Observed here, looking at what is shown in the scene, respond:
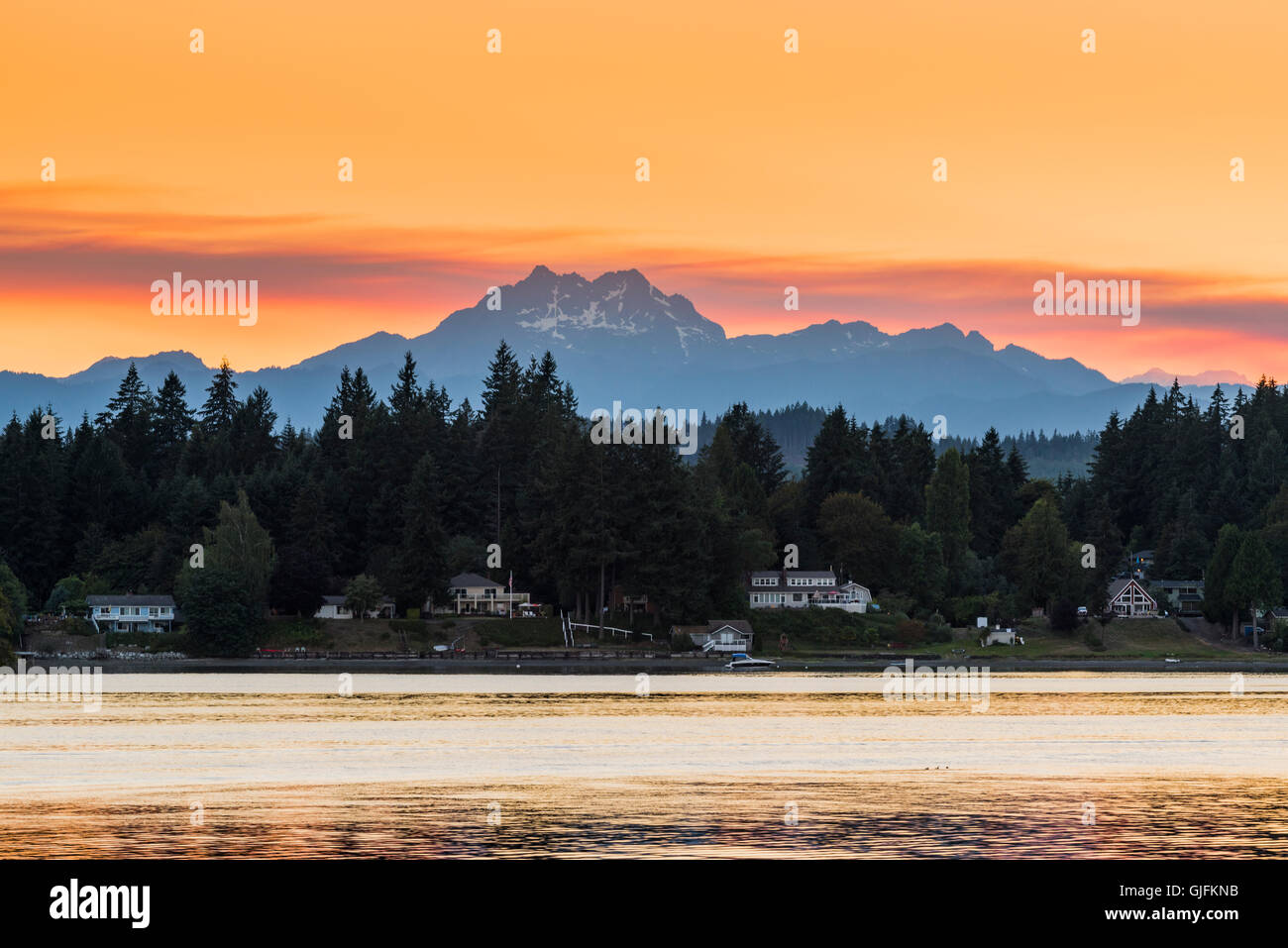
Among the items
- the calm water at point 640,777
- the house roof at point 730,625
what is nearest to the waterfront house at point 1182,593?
the house roof at point 730,625

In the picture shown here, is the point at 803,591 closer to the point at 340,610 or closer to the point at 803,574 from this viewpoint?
the point at 803,574

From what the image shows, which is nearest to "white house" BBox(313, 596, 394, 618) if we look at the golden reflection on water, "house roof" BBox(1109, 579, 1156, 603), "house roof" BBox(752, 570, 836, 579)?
"house roof" BBox(752, 570, 836, 579)

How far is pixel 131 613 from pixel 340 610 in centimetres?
1876

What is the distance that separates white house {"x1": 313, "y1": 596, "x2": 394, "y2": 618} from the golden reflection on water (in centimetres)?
5658

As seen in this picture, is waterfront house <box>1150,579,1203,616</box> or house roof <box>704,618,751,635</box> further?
waterfront house <box>1150,579,1203,616</box>

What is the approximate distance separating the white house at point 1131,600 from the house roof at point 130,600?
308 ft

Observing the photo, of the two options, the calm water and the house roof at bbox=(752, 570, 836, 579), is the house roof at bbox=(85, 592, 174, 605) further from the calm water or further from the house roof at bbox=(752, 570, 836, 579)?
the house roof at bbox=(752, 570, 836, 579)

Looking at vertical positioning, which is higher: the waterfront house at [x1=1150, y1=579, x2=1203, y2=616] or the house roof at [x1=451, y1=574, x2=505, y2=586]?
the house roof at [x1=451, y1=574, x2=505, y2=586]

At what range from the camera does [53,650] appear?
12688cm

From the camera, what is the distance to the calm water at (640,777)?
1400 inches

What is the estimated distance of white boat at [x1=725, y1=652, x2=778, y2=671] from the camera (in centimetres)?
12181

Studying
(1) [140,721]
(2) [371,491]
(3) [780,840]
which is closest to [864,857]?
(3) [780,840]
